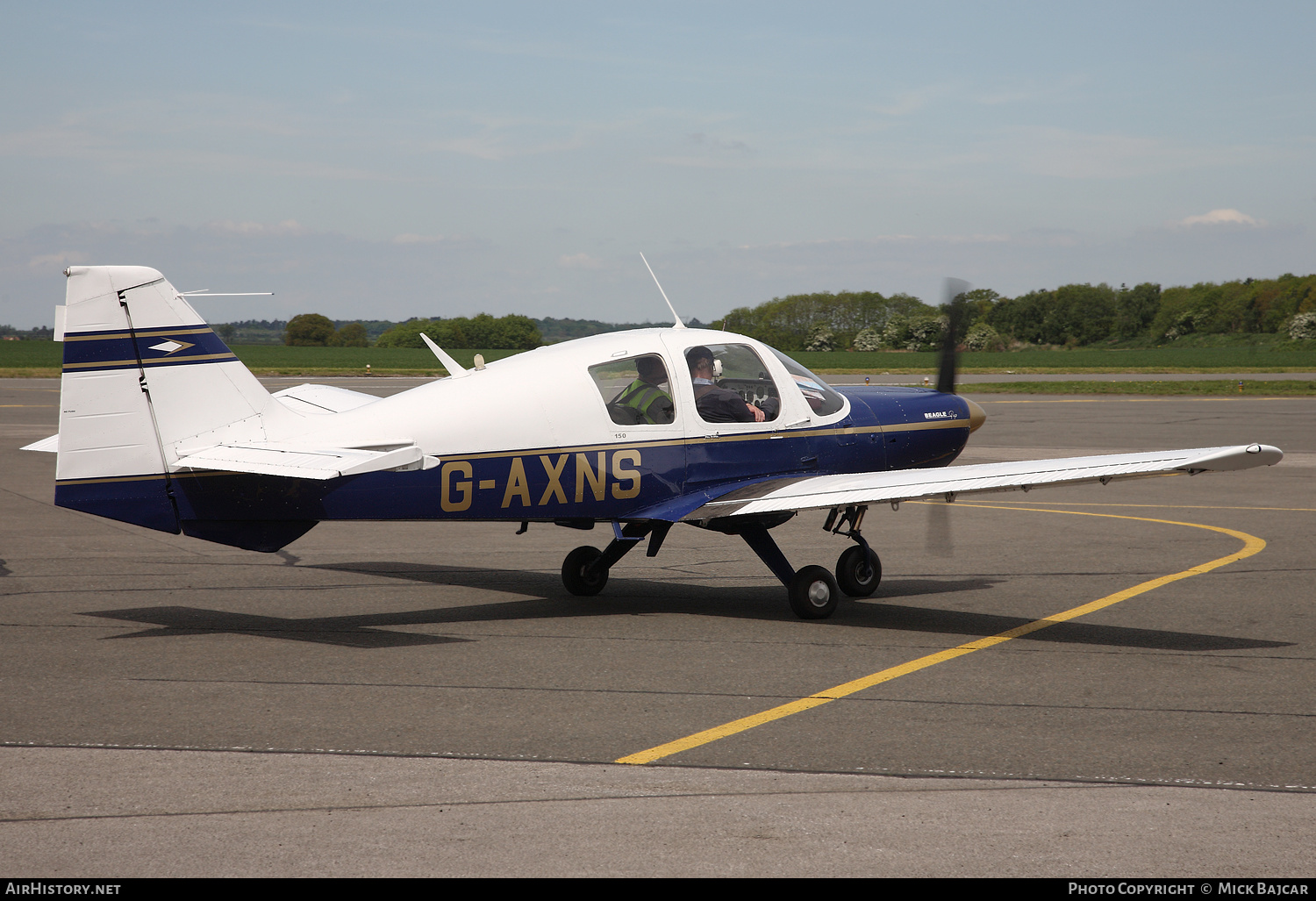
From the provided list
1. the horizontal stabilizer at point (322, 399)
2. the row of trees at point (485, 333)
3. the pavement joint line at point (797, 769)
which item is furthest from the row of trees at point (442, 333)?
the pavement joint line at point (797, 769)

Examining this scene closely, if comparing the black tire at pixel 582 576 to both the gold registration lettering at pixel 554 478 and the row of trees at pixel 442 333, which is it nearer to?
the gold registration lettering at pixel 554 478

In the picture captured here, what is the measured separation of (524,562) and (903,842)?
25.9ft

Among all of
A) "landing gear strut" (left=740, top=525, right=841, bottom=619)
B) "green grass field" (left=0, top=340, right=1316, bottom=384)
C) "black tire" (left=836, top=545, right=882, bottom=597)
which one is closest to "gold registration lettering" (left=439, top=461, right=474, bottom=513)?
"landing gear strut" (left=740, top=525, right=841, bottom=619)

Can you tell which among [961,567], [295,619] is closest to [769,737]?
[295,619]

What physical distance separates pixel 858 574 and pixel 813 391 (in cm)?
168

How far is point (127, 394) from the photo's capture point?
26.7 ft

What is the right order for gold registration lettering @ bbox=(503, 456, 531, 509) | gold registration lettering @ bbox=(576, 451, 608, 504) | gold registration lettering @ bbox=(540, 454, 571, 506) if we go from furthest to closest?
gold registration lettering @ bbox=(576, 451, 608, 504) < gold registration lettering @ bbox=(540, 454, 571, 506) < gold registration lettering @ bbox=(503, 456, 531, 509)

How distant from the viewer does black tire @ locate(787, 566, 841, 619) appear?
9391 mm

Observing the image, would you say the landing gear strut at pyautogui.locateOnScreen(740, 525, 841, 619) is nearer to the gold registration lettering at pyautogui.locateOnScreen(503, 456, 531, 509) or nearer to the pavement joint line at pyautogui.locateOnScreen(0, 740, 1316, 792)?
the gold registration lettering at pyautogui.locateOnScreen(503, 456, 531, 509)

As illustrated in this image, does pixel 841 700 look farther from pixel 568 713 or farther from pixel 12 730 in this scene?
pixel 12 730

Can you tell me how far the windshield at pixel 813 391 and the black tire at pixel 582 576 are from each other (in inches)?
92.2

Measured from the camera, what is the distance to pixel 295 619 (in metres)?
9.26

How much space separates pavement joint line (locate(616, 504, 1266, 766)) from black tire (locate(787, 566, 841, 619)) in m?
1.27

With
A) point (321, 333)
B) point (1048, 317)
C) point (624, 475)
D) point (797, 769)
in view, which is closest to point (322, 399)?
point (624, 475)
